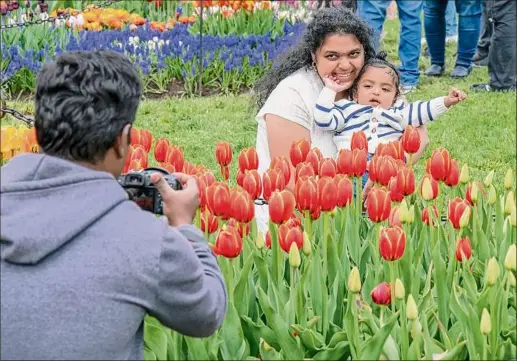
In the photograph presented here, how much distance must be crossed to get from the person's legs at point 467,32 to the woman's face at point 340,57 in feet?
15.5

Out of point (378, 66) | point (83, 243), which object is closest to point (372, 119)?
point (378, 66)

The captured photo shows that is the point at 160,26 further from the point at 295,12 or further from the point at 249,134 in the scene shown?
the point at 249,134

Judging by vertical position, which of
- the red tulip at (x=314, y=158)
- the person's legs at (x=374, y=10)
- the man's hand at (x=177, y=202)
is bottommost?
the person's legs at (x=374, y=10)

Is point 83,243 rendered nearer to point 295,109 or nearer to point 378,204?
point 378,204

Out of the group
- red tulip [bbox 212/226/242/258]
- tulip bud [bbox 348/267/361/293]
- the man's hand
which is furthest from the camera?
red tulip [bbox 212/226/242/258]

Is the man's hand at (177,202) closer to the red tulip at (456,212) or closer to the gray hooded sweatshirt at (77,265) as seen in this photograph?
the gray hooded sweatshirt at (77,265)

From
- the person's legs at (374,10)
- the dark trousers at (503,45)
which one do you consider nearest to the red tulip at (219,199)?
the person's legs at (374,10)

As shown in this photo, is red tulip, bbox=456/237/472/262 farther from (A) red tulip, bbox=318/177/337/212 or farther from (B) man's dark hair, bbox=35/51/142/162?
(B) man's dark hair, bbox=35/51/142/162

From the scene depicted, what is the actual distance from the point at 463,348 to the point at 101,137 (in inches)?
41.9

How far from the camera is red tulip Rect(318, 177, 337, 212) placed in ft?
9.08

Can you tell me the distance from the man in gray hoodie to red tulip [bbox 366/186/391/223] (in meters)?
0.84

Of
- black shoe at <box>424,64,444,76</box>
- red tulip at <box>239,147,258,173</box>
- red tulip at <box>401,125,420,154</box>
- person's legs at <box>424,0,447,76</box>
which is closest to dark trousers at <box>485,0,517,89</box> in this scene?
person's legs at <box>424,0,447,76</box>

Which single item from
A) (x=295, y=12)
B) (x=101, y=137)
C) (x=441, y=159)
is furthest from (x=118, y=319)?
(x=295, y=12)

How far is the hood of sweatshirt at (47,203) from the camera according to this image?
6.25 ft
